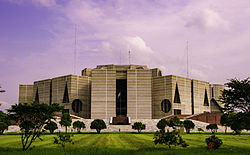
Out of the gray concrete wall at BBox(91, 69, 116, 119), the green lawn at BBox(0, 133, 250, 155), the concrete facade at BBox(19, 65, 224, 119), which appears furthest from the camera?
the concrete facade at BBox(19, 65, 224, 119)

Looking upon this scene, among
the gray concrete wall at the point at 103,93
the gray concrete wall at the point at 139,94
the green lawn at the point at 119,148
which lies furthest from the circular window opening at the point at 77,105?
the green lawn at the point at 119,148

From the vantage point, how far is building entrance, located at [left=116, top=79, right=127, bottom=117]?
11875 centimetres

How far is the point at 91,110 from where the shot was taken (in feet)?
362

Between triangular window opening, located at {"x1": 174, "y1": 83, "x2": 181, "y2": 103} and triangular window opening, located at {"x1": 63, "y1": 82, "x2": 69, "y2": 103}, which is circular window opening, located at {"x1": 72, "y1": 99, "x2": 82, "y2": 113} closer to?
triangular window opening, located at {"x1": 63, "y1": 82, "x2": 69, "y2": 103}

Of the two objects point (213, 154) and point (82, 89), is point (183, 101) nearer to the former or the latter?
point (82, 89)

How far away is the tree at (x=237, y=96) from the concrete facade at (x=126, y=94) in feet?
Result: 250

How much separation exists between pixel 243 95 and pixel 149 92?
81.0m

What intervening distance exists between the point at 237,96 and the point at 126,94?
92532mm

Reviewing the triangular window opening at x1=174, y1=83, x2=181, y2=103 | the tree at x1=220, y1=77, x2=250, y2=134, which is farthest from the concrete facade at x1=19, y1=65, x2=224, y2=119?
the tree at x1=220, y1=77, x2=250, y2=134

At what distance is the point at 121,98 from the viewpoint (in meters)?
120

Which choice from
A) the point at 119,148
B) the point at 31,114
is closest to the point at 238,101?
the point at 119,148

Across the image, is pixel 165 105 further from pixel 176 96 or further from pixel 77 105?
pixel 77 105

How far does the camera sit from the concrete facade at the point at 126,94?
110 meters

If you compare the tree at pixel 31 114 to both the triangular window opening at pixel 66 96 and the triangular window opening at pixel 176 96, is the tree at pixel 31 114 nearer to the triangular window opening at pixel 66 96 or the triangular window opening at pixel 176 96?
the triangular window opening at pixel 66 96
